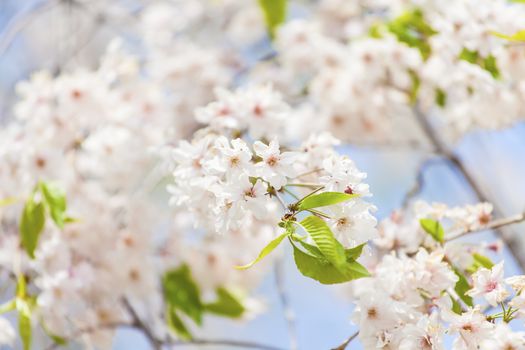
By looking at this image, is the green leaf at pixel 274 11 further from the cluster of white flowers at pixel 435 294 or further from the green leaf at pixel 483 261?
the green leaf at pixel 483 261

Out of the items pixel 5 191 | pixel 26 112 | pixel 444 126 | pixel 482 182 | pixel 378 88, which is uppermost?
pixel 26 112

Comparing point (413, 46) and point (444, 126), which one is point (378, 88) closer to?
point (444, 126)

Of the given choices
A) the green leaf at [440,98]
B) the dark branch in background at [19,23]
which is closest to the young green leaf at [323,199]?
the green leaf at [440,98]

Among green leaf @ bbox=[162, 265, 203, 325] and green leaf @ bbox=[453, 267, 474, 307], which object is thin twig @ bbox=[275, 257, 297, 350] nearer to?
green leaf @ bbox=[162, 265, 203, 325]

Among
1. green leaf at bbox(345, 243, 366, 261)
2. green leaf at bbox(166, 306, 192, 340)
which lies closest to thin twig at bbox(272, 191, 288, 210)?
green leaf at bbox(345, 243, 366, 261)

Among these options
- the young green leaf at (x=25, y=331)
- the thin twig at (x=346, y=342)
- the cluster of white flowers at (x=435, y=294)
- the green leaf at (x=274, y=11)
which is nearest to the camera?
the cluster of white flowers at (x=435, y=294)

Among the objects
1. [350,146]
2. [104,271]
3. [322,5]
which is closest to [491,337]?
[104,271]

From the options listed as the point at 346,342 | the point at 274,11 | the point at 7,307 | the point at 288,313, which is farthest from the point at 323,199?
the point at 274,11

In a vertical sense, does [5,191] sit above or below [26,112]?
below
